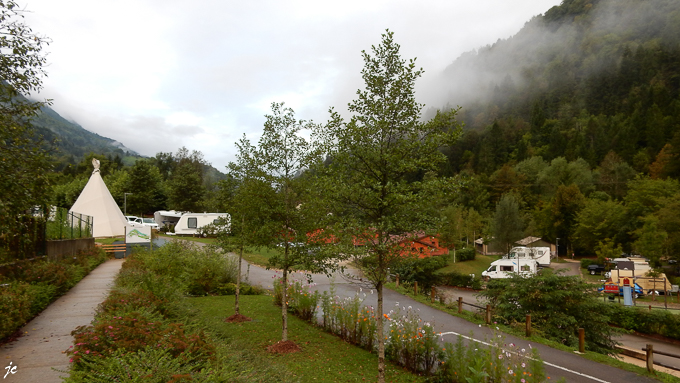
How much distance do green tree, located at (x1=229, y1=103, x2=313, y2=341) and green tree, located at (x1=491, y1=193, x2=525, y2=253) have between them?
1416 inches

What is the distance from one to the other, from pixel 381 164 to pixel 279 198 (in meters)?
3.68

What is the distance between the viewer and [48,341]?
24.0ft

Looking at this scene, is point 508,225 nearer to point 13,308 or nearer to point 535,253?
point 535,253

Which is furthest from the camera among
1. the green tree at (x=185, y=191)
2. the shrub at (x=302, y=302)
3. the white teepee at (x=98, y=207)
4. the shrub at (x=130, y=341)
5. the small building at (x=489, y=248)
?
the green tree at (x=185, y=191)

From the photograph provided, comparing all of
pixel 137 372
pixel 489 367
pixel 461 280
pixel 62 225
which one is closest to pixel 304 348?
pixel 489 367

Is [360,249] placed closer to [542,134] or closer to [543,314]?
[543,314]

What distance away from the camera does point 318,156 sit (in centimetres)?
954

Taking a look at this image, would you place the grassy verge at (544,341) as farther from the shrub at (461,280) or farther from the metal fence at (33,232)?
the metal fence at (33,232)

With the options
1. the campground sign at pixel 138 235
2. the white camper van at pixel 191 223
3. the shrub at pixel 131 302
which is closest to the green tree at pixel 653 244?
the shrub at pixel 131 302

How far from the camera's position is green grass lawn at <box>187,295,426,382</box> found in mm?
7934

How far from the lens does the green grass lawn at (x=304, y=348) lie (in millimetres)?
7934

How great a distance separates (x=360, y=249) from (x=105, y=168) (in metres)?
84.9

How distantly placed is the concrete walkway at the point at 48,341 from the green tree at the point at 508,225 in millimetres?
37686

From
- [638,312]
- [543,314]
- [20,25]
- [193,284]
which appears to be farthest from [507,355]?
[638,312]
